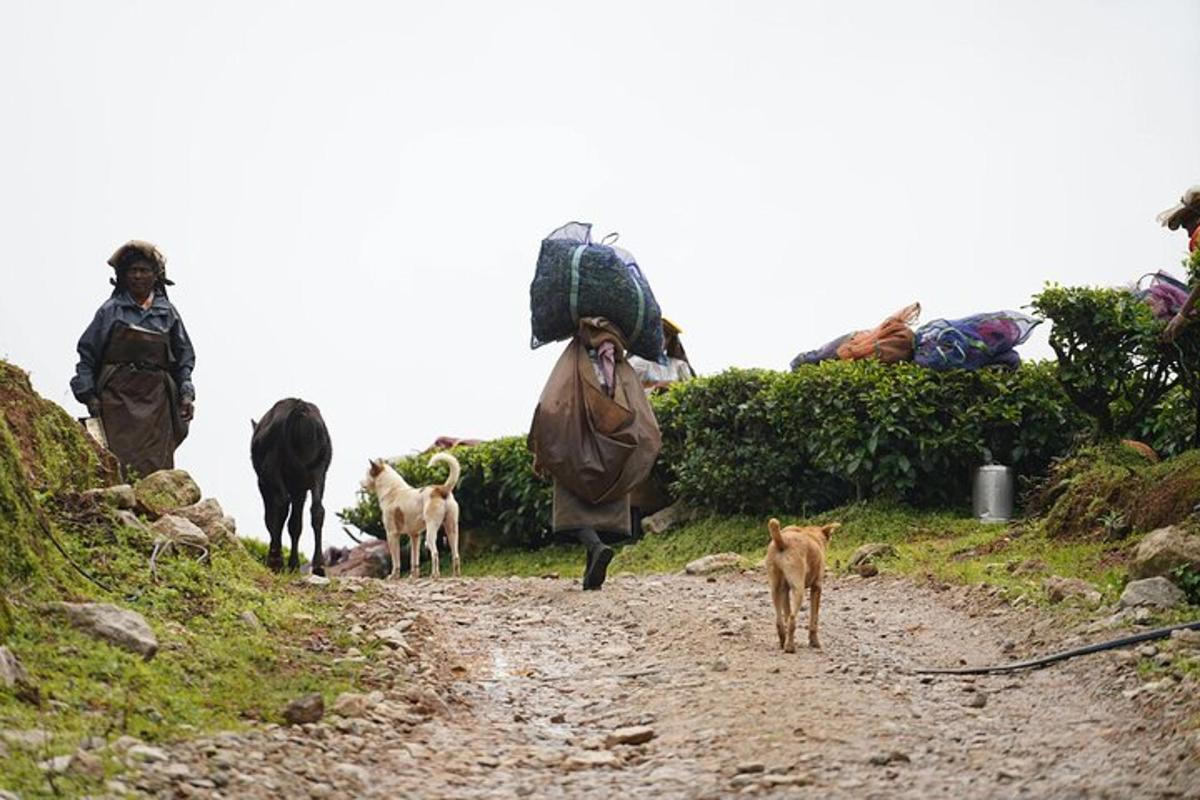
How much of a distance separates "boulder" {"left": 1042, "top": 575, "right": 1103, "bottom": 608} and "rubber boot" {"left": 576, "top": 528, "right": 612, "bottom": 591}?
3280mm

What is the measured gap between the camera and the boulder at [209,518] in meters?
10.1

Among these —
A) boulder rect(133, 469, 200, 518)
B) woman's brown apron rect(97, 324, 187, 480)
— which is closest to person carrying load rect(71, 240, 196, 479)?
woman's brown apron rect(97, 324, 187, 480)

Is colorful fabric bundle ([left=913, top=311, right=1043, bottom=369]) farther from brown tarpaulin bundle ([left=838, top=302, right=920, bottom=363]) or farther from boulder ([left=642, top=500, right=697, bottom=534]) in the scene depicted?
boulder ([left=642, top=500, right=697, bottom=534])

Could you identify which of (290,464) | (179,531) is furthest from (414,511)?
(179,531)

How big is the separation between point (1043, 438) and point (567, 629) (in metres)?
7.78

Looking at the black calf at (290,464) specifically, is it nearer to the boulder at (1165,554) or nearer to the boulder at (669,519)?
the boulder at (669,519)

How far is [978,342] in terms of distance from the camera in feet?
52.5

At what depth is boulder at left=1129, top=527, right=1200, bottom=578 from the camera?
28.0ft

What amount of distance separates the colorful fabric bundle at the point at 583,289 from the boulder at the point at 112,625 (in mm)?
5281

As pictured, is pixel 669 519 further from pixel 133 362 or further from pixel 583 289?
pixel 133 362

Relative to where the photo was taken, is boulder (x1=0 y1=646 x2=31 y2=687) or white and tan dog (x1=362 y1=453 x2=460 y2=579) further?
white and tan dog (x1=362 y1=453 x2=460 y2=579)

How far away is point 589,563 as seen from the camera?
36.8 feet

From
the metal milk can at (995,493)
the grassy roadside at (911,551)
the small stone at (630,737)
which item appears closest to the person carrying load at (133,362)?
the grassy roadside at (911,551)

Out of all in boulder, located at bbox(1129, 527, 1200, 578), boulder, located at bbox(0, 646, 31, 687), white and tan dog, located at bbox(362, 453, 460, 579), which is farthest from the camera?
white and tan dog, located at bbox(362, 453, 460, 579)
